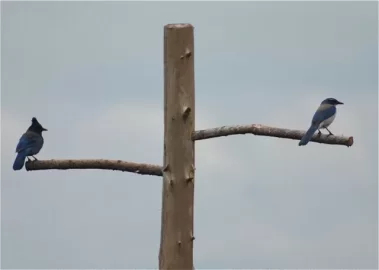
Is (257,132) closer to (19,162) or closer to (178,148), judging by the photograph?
(178,148)

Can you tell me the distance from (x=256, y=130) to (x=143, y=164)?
0.88 m

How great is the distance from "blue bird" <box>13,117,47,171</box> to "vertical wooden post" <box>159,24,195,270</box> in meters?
3.39

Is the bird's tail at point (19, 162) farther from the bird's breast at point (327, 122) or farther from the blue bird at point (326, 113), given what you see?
the bird's breast at point (327, 122)

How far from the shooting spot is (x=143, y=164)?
6.08 meters

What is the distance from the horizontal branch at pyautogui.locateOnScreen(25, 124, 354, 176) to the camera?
5836 mm

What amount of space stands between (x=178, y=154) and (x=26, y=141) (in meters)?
4.38

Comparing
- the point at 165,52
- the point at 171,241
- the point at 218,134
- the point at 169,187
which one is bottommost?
the point at 171,241

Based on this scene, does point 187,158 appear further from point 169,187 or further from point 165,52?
point 165,52

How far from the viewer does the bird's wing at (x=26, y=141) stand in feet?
30.4

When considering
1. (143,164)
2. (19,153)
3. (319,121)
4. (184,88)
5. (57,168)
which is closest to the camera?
(184,88)

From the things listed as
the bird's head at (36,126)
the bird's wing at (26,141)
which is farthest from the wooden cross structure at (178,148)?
the bird's head at (36,126)

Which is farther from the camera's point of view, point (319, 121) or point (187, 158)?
point (319, 121)

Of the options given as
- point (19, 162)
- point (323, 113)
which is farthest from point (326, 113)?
point (19, 162)

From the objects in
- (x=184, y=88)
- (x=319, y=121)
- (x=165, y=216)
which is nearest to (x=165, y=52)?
(x=184, y=88)
